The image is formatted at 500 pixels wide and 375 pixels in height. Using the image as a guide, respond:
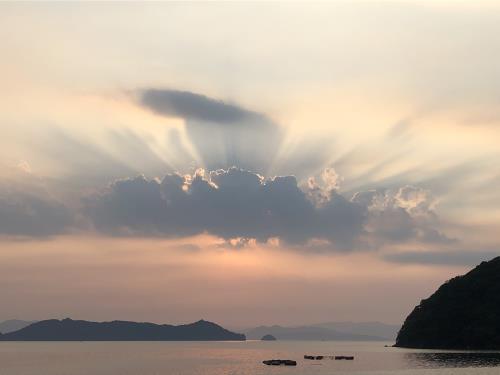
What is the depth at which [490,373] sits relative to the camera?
190000mm

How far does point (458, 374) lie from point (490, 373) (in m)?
9.83

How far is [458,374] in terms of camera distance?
196000mm
